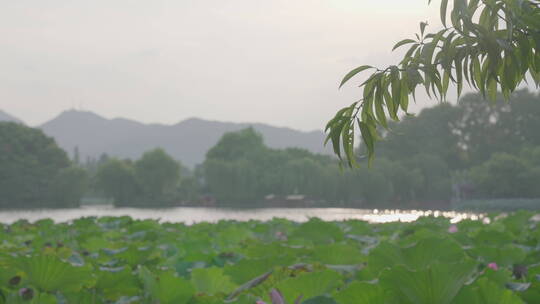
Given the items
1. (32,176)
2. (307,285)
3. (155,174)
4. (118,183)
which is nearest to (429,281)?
(307,285)

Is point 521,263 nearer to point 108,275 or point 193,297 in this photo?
point 193,297

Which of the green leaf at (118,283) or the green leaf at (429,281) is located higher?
the green leaf at (429,281)

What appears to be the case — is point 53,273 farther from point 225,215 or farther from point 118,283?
point 225,215

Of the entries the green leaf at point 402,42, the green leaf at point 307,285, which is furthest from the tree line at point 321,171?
the green leaf at point 307,285

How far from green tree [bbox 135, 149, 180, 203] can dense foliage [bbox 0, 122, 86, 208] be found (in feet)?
28.3

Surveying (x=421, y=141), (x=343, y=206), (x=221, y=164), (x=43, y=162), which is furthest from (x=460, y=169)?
(x=43, y=162)

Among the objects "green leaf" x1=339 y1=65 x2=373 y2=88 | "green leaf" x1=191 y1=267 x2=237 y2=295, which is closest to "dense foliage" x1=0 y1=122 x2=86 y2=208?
"green leaf" x1=191 y1=267 x2=237 y2=295

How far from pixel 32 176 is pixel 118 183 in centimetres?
996

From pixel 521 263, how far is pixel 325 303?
5.32 feet

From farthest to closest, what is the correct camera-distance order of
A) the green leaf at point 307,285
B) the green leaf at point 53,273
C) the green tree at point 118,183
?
1. the green tree at point 118,183
2. the green leaf at point 53,273
3. the green leaf at point 307,285

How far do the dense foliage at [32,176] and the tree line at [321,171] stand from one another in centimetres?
10

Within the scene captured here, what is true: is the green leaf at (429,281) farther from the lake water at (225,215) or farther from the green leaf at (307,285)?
the lake water at (225,215)

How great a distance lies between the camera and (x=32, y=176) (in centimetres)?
5838

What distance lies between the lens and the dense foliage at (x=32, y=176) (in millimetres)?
57031
